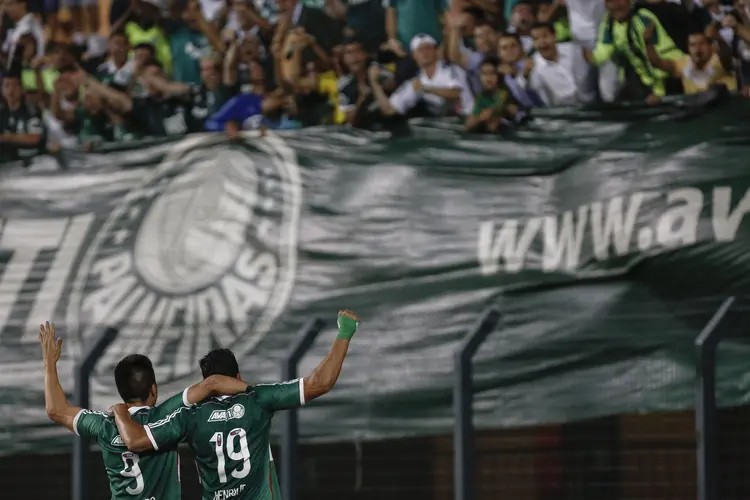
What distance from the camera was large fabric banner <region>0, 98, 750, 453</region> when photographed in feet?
30.6

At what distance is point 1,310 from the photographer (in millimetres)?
11234

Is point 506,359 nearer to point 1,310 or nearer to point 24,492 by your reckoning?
point 24,492

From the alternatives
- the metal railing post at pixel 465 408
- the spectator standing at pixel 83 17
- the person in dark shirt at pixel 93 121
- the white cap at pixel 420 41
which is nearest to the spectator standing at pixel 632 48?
the white cap at pixel 420 41

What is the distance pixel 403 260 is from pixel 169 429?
178 inches

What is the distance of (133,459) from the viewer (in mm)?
6223

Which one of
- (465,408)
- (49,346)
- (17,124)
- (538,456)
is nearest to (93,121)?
(17,124)

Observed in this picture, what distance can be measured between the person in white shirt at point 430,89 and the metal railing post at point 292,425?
2333 millimetres

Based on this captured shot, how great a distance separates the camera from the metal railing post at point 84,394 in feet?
30.0

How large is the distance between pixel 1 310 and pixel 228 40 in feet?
8.62

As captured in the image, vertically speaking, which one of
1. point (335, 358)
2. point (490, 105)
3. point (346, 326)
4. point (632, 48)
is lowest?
point (335, 358)

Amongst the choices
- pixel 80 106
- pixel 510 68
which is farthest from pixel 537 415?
pixel 80 106

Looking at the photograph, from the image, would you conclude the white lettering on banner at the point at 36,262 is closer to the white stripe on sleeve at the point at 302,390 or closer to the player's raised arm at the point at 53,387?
the player's raised arm at the point at 53,387

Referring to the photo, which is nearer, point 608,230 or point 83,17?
point 608,230

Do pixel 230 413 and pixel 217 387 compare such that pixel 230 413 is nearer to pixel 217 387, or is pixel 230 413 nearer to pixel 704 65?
pixel 217 387
